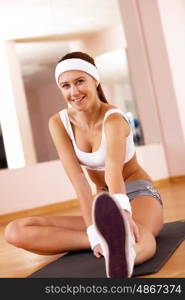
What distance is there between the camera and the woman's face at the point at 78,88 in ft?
6.82

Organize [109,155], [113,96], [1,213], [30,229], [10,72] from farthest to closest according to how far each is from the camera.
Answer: [113,96] < [10,72] < [1,213] < [30,229] < [109,155]

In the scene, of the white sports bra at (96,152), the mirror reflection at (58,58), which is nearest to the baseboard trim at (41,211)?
the mirror reflection at (58,58)

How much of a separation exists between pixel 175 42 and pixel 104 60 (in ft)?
3.06

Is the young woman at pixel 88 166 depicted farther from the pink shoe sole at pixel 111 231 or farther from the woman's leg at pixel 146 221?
the pink shoe sole at pixel 111 231

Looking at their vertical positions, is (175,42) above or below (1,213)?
above

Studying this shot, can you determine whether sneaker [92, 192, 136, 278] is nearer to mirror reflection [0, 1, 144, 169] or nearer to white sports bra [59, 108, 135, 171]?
white sports bra [59, 108, 135, 171]

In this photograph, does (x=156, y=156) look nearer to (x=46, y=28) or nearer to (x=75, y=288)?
(x=46, y=28)

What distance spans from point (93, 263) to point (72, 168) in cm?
41

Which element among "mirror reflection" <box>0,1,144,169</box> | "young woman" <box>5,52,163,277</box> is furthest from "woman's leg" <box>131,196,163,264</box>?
"mirror reflection" <box>0,1,144,169</box>

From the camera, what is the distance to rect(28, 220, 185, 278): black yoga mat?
1.89 meters

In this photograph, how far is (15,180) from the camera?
201 inches

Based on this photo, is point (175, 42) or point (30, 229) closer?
point (30, 229)

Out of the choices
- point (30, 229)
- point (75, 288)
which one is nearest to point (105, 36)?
point (30, 229)

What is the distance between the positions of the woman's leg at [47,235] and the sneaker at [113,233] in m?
0.75
